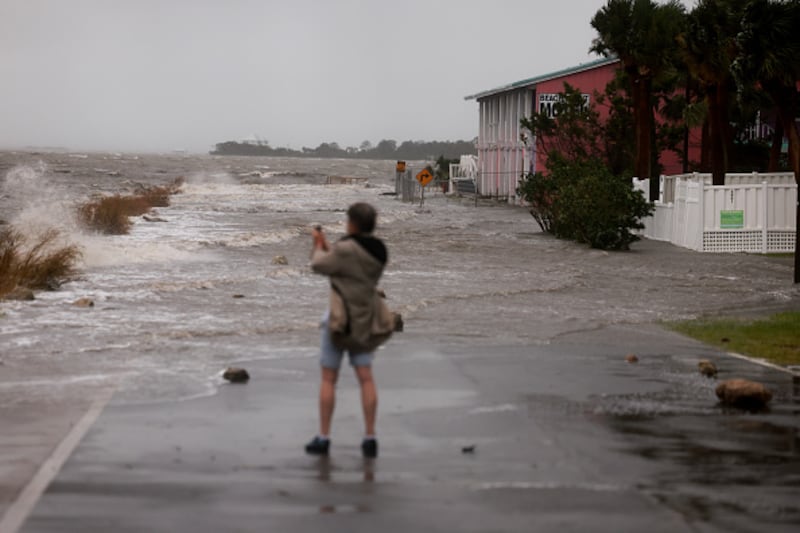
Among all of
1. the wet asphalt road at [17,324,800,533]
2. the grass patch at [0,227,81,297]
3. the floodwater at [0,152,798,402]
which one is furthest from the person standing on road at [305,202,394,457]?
the grass patch at [0,227,81,297]

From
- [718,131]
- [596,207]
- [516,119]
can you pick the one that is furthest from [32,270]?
[516,119]

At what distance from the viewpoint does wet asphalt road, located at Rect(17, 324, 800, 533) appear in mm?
7266

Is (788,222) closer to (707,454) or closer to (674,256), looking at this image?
(674,256)

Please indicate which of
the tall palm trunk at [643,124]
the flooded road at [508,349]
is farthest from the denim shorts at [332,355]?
the tall palm trunk at [643,124]

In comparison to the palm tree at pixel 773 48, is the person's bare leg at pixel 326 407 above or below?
below

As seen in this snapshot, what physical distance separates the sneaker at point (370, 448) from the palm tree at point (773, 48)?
63.6 feet

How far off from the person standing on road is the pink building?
43741 millimetres

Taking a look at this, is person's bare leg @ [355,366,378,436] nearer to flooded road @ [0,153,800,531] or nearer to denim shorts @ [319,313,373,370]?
denim shorts @ [319,313,373,370]

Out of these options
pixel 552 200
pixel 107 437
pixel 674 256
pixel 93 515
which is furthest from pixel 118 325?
pixel 552 200

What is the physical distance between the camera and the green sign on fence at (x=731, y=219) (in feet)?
108

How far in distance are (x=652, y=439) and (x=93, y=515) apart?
160 inches

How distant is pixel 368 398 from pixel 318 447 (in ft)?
1.45

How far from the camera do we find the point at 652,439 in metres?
9.63

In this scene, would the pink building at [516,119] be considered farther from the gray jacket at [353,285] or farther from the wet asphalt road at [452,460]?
the gray jacket at [353,285]
